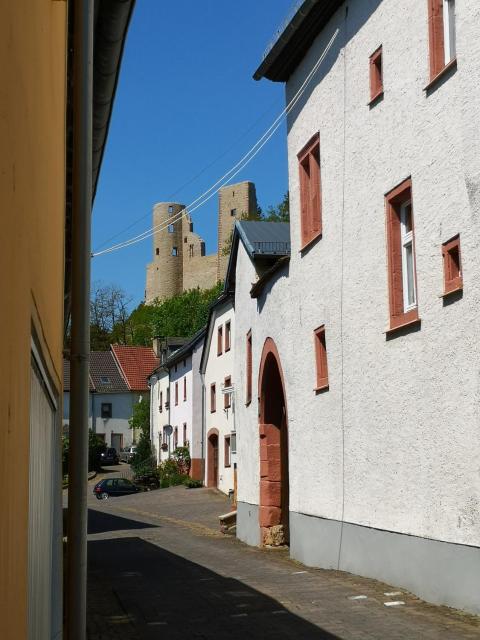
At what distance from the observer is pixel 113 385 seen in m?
78.7

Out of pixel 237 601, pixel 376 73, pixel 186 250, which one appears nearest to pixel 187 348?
pixel 376 73

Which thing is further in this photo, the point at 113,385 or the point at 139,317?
→ the point at 139,317

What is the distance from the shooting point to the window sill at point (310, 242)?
16188 millimetres

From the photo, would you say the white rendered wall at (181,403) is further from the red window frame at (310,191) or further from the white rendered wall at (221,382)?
the red window frame at (310,191)

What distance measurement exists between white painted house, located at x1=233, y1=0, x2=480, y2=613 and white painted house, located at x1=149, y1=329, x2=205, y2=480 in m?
29.7


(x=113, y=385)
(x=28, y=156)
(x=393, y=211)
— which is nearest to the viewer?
(x=28, y=156)

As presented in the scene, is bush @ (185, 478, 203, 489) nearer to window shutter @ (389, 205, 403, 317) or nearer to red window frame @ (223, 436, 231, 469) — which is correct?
red window frame @ (223, 436, 231, 469)

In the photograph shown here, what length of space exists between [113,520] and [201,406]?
19.5 m

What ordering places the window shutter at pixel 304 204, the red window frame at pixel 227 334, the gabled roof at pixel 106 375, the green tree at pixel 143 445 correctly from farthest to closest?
the gabled roof at pixel 106 375 → the green tree at pixel 143 445 → the red window frame at pixel 227 334 → the window shutter at pixel 304 204

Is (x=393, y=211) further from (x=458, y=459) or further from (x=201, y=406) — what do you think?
(x=201, y=406)

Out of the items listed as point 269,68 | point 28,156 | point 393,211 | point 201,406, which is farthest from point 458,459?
point 201,406

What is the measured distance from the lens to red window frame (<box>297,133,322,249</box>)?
1667cm

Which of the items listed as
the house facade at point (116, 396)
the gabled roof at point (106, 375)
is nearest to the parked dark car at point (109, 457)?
the house facade at point (116, 396)

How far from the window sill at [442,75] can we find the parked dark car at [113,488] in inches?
1409
